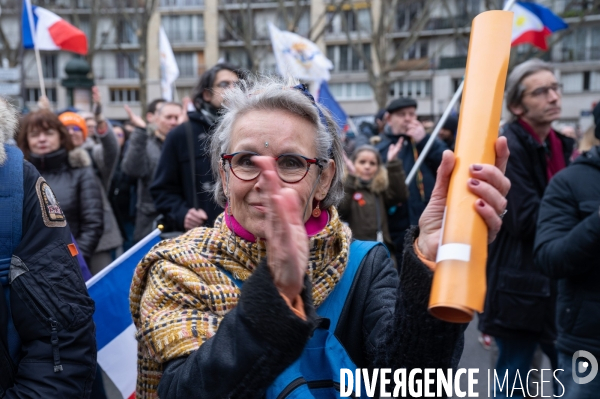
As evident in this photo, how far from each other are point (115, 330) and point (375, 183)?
3.47m

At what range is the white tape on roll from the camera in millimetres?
1233

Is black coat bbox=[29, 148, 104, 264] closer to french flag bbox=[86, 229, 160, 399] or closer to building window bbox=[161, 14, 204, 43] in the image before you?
french flag bbox=[86, 229, 160, 399]

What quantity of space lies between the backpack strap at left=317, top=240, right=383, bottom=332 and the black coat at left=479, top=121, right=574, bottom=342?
6.67 ft

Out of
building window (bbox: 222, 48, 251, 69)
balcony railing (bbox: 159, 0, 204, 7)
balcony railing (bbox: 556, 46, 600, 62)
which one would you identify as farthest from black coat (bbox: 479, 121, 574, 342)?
balcony railing (bbox: 159, 0, 204, 7)

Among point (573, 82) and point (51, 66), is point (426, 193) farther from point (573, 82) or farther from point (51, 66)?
point (51, 66)

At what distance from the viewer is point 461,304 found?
1.20 metres

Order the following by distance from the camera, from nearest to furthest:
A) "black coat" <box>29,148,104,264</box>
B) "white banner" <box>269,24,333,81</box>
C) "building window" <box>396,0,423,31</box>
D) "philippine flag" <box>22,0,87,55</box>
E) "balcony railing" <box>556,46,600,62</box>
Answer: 1. "black coat" <box>29,148,104,264</box>
2. "philippine flag" <box>22,0,87,55</box>
3. "white banner" <box>269,24,333,81</box>
4. "building window" <box>396,0,423,31</box>
5. "balcony railing" <box>556,46,600,62</box>

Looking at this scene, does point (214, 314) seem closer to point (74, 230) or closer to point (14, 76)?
point (74, 230)

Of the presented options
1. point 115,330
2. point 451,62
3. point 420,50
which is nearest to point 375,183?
point 115,330

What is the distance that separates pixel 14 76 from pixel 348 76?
43.8 m

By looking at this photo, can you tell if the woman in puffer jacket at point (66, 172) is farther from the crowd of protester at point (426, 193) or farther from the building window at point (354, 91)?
the building window at point (354, 91)

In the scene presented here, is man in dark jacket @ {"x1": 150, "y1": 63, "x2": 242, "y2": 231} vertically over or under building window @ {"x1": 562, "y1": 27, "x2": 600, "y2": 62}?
under

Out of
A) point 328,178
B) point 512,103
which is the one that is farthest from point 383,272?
point 512,103

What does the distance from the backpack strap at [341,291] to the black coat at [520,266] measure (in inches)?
80.0
